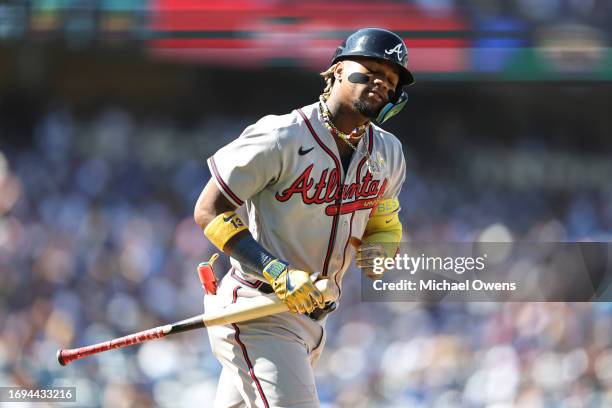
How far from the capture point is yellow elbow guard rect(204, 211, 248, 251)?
94.0 inches

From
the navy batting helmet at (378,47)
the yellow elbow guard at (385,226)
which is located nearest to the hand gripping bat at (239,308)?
the yellow elbow guard at (385,226)

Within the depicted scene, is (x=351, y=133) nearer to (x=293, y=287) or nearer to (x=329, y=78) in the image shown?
(x=329, y=78)

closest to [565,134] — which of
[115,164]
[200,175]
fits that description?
[200,175]

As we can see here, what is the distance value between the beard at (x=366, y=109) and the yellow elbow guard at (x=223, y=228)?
17.6 inches

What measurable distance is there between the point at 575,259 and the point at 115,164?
2.85 metres

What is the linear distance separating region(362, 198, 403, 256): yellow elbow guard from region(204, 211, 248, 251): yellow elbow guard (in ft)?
1.79

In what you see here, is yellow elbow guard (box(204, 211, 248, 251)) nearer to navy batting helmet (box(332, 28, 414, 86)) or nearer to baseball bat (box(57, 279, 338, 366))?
baseball bat (box(57, 279, 338, 366))

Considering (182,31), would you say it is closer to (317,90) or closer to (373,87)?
(317,90)

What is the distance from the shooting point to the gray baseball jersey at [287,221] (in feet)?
7.95

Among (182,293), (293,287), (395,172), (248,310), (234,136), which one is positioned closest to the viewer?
(293,287)

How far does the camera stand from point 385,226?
2.84m

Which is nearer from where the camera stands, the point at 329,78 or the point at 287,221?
the point at 287,221

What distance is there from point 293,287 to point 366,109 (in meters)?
0.53

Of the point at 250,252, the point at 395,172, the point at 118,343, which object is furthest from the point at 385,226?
the point at 118,343
